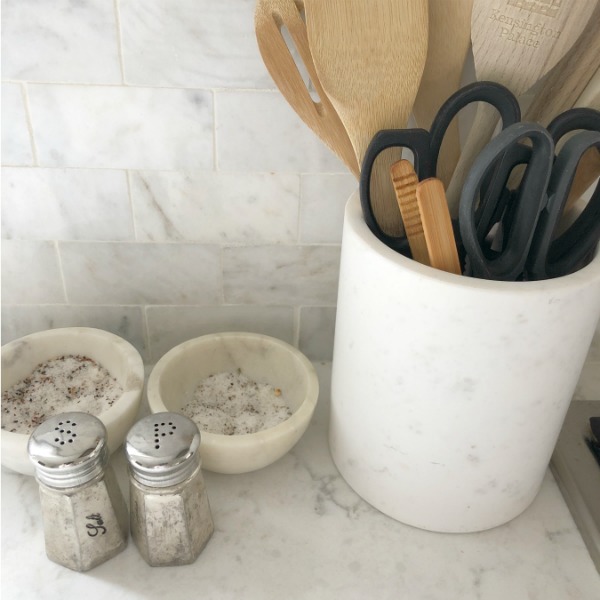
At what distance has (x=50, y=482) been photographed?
446 millimetres

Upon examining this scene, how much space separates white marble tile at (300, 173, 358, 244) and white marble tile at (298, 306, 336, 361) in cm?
8

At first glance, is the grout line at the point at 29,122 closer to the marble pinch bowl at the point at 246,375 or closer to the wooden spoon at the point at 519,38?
the marble pinch bowl at the point at 246,375

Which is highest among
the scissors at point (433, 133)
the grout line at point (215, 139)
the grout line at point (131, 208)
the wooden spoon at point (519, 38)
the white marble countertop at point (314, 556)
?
the wooden spoon at point (519, 38)

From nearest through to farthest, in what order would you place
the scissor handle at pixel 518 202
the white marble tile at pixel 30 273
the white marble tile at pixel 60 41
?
the scissor handle at pixel 518 202 → the white marble tile at pixel 60 41 → the white marble tile at pixel 30 273

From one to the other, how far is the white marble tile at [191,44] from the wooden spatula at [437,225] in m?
0.20

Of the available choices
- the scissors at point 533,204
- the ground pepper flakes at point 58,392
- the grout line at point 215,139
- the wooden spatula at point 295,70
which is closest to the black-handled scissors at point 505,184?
the scissors at point 533,204

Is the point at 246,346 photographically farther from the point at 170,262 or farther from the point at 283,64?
the point at 283,64

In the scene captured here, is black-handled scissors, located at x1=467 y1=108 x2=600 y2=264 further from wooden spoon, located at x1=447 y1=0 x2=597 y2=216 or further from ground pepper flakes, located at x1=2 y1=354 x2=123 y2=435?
ground pepper flakes, located at x1=2 y1=354 x2=123 y2=435

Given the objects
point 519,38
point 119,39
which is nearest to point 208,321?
point 119,39

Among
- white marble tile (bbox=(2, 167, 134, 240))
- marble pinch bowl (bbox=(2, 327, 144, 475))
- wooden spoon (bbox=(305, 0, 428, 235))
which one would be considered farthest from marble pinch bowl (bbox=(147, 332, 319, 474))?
wooden spoon (bbox=(305, 0, 428, 235))

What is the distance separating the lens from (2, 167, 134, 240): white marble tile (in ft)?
1.89

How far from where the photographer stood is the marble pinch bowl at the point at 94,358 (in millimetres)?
533

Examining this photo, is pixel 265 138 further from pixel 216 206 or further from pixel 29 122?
pixel 29 122

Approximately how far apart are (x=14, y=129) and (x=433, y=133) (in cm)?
34
